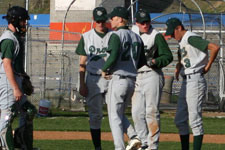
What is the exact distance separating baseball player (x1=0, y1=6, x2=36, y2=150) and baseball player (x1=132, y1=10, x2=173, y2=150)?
1859 millimetres

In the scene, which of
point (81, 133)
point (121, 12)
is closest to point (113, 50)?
point (121, 12)

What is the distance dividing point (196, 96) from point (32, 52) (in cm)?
1020

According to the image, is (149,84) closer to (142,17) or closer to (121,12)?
(142,17)

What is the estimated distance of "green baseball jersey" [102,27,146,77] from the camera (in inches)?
316

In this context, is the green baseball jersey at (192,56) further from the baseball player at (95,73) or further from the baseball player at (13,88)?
the baseball player at (13,88)

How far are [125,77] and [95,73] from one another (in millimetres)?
1123

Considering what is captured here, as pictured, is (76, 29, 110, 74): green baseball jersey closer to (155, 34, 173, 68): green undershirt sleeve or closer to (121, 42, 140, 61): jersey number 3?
(155, 34, 173, 68): green undershirt sleeve

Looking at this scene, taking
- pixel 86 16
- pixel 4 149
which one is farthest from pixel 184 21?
pixel 4 149

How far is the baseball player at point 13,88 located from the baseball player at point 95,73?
1.44m

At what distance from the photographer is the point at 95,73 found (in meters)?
9.23

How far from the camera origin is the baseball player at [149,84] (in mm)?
8883

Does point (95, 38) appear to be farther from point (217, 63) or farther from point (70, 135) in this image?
point (217, 63)

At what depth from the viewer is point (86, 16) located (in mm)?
23344

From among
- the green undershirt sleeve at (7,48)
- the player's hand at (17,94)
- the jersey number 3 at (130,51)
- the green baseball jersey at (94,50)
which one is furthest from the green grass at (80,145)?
the green undershirt sleeve at (7,48)
